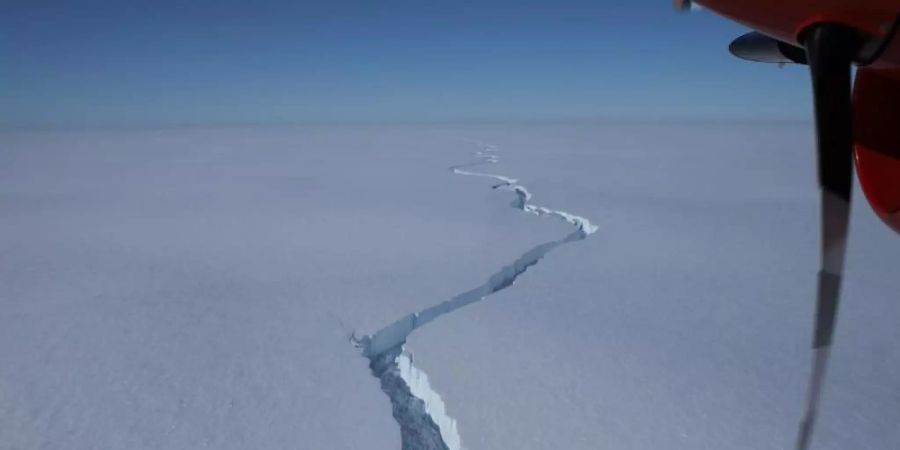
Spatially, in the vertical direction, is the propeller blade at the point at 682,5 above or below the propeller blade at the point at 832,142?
above

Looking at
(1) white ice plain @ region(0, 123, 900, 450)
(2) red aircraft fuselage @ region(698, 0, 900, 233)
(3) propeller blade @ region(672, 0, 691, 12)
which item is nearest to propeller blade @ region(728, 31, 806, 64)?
(2) red aircraft fuselage @ region(698, 0, 900, 233)

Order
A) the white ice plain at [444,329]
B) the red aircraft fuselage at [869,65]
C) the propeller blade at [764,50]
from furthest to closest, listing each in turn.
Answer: the white ice plain at [444,329] → the propeller blade at [764,50] → the red aircraft fuselage at [869,65]

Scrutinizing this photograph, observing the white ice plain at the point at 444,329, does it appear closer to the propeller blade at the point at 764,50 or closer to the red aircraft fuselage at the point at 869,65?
the red aircraft fuselage at the point at 869,65

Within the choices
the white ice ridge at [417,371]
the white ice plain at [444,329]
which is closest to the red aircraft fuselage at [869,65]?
the white ice plain at [444,329]

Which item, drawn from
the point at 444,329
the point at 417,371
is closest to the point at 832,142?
the point at 417,371

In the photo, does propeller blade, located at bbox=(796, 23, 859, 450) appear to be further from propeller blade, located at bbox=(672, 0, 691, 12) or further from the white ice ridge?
the white ice ridge
